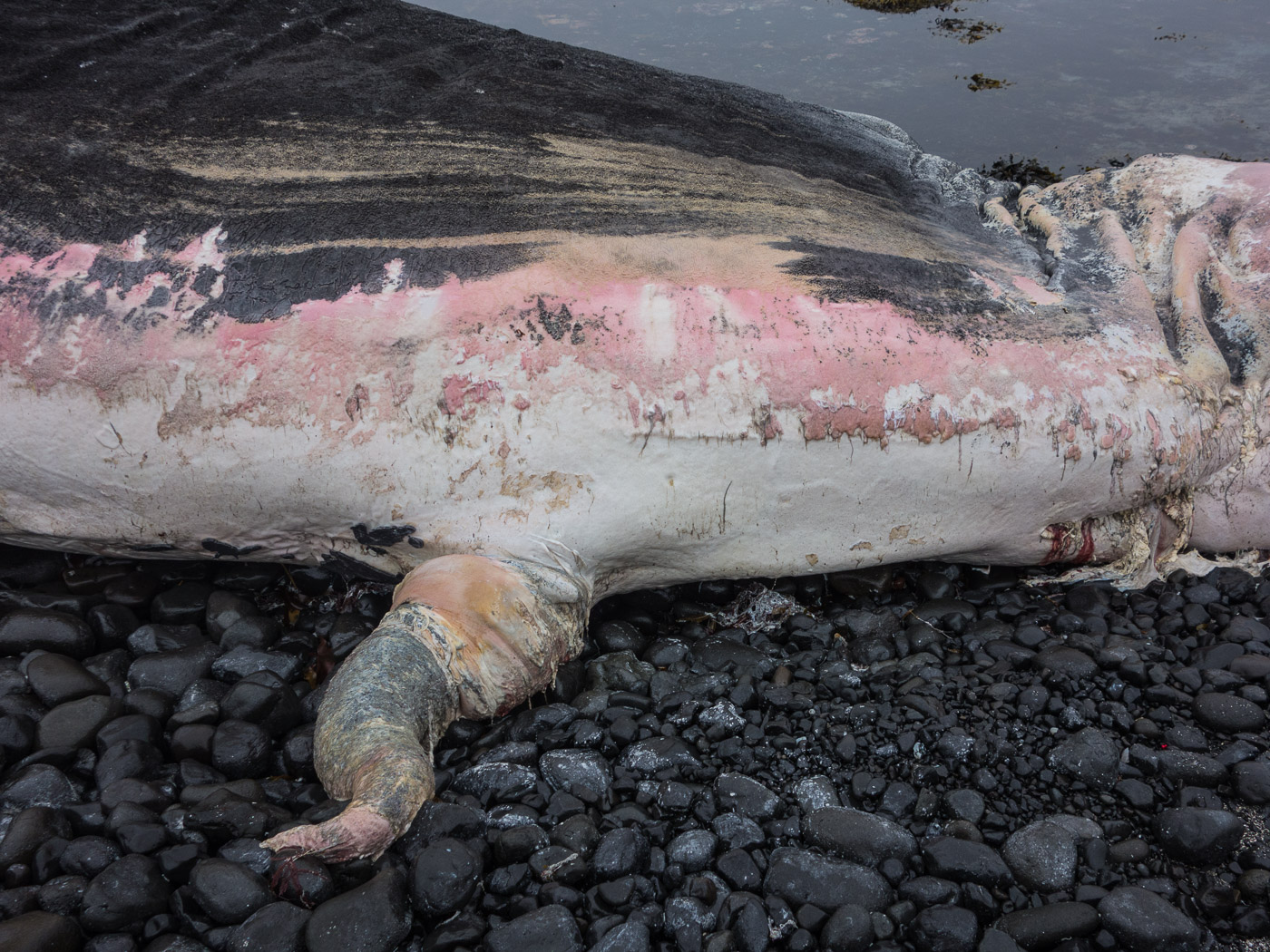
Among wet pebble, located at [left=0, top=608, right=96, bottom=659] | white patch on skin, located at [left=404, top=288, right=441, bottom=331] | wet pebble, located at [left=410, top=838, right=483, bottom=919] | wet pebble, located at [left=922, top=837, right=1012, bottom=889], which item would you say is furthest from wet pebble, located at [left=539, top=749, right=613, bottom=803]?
wet pebble, located at [left=0, top=608, right=96, bottom=659]

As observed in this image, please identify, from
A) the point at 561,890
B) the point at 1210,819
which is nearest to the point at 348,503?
the point at 561,890

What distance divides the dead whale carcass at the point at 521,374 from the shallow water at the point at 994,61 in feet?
10.9

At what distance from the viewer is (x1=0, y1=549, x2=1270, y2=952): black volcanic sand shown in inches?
78.2

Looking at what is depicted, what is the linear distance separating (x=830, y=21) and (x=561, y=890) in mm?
7928

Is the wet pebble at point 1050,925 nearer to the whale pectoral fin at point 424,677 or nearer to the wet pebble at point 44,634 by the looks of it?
the whale pectoral fin at point 424,677

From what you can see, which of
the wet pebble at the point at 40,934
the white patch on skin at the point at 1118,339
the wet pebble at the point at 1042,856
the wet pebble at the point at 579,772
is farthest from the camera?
the white patch on skin at the point at 1118,339

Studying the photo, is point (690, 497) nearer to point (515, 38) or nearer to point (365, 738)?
point (365, 738)

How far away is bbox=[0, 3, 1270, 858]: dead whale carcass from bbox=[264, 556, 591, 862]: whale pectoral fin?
10 mm

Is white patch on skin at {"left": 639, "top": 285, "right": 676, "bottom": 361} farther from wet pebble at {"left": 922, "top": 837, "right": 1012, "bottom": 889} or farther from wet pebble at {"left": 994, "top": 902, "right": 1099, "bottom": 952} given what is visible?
wet pebble at {"left": 994, "top": 902, "right": 1099, "bottom": 952}

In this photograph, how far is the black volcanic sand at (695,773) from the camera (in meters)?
1.99

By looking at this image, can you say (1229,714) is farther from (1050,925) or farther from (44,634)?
(44,634)

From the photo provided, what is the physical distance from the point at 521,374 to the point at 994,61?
20.7ft

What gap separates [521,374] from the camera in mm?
2617

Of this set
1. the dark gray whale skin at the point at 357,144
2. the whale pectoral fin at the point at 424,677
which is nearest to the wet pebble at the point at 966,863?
the whale pectoral fin at the point at 424,677
